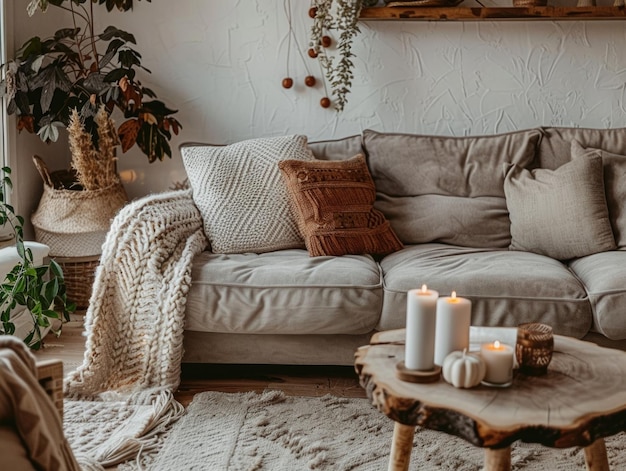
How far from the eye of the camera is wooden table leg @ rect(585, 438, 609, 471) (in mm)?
1652

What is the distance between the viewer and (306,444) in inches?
82.2

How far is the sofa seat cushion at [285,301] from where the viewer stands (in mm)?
2379

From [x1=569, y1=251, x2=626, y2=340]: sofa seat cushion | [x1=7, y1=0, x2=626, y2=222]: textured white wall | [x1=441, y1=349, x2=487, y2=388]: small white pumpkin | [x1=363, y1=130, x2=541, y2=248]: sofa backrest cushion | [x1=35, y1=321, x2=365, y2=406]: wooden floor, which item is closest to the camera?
[x1=441, y1=349, x2=487, y2=388]: small white pumpkin

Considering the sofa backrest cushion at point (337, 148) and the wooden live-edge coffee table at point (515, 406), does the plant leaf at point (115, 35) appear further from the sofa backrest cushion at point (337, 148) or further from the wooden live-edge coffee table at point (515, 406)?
the wooden live-edge coffee table at point (515, 406)

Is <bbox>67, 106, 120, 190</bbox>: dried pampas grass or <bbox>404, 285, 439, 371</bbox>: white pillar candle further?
<bbox>67, 106, 120, 190</bbox>: dried pampas grass

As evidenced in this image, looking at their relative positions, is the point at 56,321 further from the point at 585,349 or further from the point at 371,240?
the point at 585,349

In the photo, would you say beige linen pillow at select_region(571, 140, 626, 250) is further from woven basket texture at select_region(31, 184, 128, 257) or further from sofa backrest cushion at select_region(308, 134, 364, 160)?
woven basket texture at select_region(31, 184, 128, 257)

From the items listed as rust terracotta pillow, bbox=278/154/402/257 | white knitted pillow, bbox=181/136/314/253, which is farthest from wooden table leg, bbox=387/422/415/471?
white knitted pillow, bbox=181/136/314/253

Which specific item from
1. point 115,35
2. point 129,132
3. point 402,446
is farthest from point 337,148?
point 402,446

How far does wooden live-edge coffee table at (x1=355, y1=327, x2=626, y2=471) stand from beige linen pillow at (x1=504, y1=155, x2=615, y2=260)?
3.67 feet

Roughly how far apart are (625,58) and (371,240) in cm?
143

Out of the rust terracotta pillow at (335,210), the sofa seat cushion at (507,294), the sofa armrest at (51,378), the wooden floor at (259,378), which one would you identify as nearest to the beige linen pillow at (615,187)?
the sofa seat cushion at (507,294)

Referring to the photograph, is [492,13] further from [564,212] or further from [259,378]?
[259,378]

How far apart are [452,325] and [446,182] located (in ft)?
4.98
